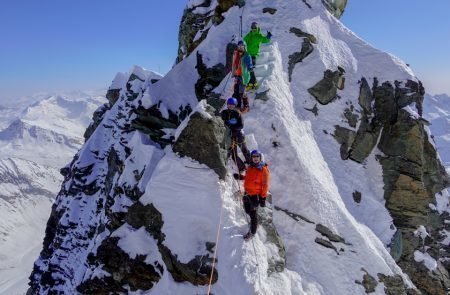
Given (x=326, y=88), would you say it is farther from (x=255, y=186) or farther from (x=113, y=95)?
(x=113, y=95)

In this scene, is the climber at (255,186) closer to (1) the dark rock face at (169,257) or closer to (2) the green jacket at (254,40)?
(1) the dark rock face at (169,257)

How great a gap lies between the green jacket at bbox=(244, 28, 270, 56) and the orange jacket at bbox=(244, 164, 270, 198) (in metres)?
12.8

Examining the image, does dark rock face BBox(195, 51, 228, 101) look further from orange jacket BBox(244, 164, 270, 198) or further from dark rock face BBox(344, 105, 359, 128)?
orange jacket BBox(244, 164, 270, 198)

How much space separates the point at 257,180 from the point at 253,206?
41.5 inches

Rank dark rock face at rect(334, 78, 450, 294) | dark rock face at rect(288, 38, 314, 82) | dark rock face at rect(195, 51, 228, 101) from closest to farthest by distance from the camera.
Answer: dark rock face at rect(334, 78, 450, 294) → dark rock face at rect(288, 38, 314, 82) → dark rock face at rect(195, 51, 228, 101)

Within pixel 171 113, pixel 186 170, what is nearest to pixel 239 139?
pixel 186 170

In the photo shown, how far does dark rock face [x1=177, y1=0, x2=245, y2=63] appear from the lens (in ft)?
115

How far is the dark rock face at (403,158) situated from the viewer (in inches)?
973

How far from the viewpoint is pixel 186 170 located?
17469mm

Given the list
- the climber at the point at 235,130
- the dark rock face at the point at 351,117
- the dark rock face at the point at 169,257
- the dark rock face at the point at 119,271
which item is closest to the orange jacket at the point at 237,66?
the climber at the point at 235,130

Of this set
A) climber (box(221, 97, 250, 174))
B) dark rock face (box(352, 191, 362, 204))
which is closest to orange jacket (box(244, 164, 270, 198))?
climber (box(221, 97, 250, 174))

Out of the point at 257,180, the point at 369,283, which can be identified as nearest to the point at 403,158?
the point at 369,283

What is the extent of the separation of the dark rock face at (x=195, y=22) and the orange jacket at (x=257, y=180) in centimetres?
2248

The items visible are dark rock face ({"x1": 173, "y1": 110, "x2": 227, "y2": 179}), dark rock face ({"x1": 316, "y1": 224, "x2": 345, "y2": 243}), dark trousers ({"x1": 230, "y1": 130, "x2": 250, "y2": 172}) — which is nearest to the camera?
dark rock face ({"x1": 173, "y1": 110, "x2": 227, "y2": 179})
